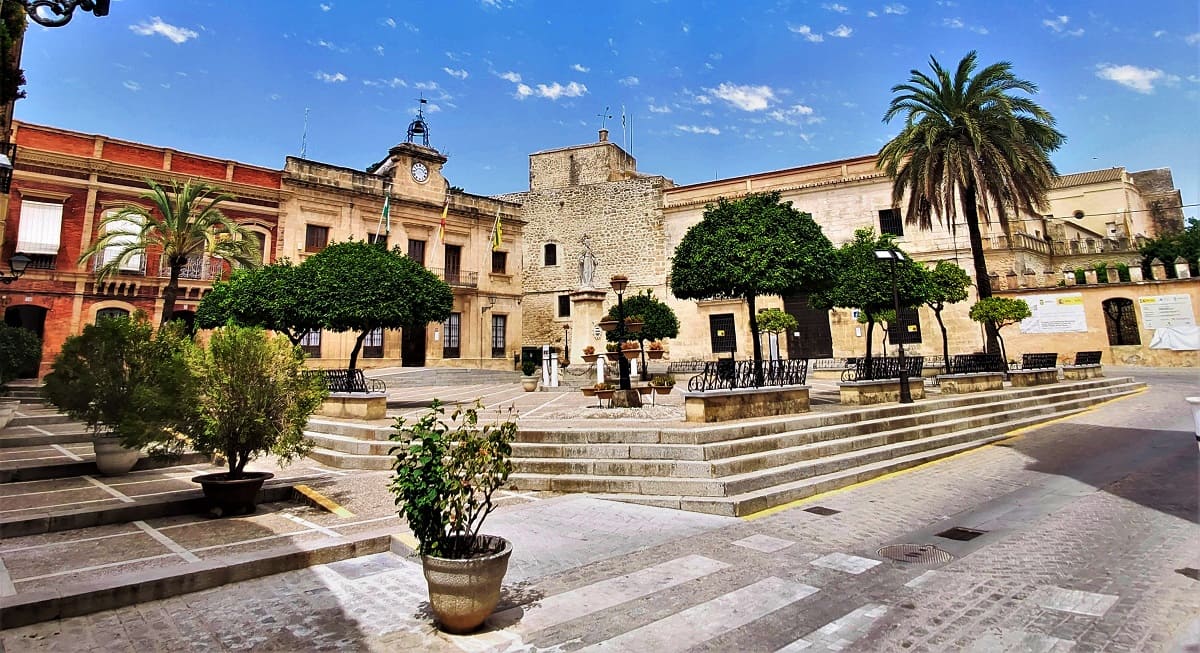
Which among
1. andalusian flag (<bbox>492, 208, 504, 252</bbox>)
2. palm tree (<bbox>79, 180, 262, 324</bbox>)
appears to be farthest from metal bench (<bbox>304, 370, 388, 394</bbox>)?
andalusian flag (<bbox>492, 208, 504, 252</bbox>)

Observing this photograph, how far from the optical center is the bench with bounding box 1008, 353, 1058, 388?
15.9 m

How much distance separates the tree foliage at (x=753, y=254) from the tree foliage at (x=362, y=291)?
23.2ft

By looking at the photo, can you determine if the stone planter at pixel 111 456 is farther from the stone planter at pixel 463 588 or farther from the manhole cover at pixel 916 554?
the manhole cover at pixel 916 554

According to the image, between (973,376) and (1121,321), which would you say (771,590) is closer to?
(973,376)

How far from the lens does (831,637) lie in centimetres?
321

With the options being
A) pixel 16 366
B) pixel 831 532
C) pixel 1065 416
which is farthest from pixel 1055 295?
pixel 16 366

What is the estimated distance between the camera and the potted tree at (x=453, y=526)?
318 cm

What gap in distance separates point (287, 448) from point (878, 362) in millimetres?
11967

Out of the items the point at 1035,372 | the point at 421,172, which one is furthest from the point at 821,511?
the point at 421,172

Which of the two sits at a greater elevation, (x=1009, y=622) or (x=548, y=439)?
(x=548, y=439)

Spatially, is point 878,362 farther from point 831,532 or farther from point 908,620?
point 908,620

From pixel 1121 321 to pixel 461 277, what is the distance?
31623 millimetres

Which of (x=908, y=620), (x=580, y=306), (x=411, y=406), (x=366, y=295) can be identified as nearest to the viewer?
(x=908, y=620)

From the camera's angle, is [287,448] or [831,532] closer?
[831,532]
